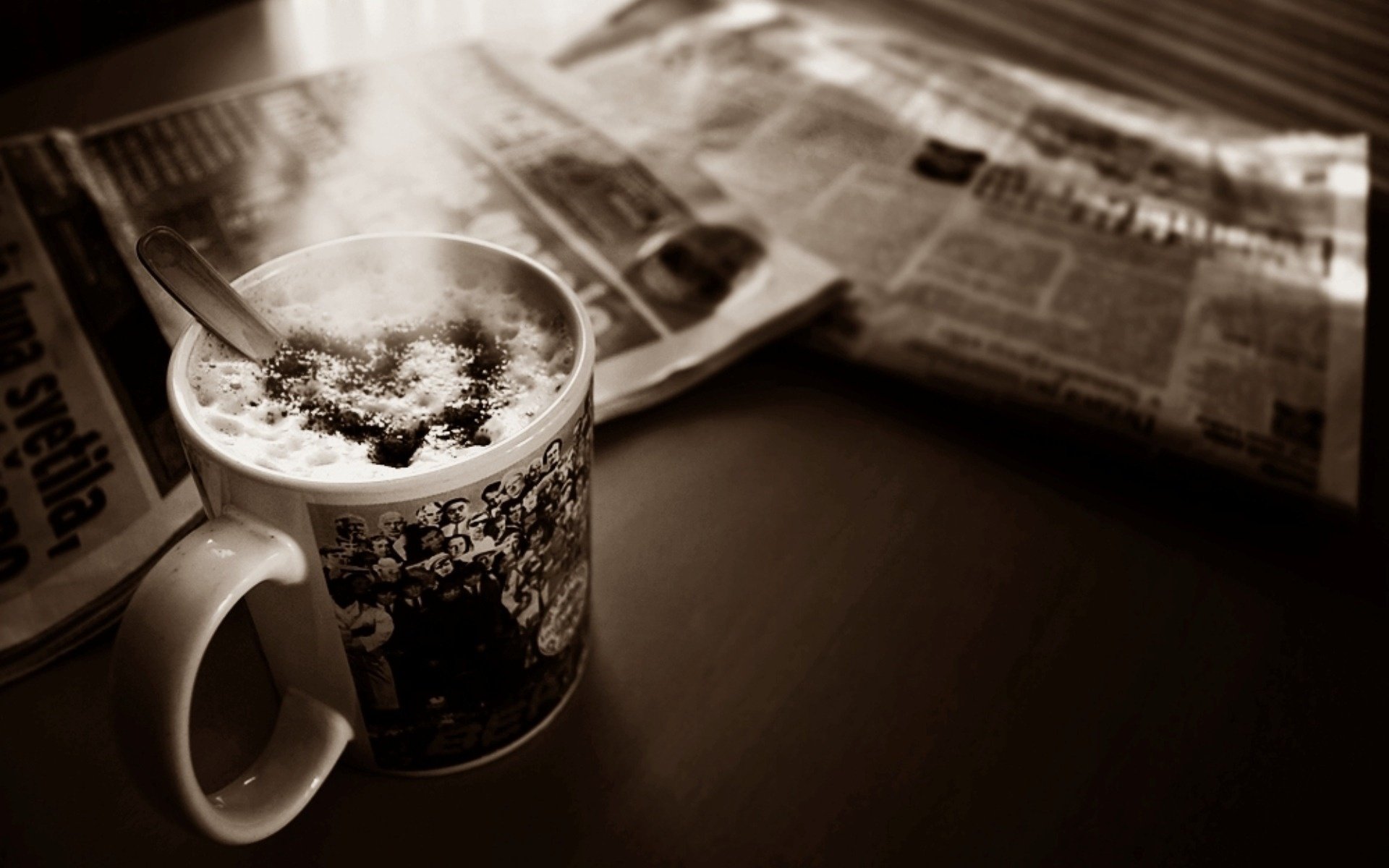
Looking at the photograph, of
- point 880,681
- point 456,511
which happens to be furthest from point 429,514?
point 880,681

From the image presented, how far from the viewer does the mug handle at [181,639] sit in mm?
251

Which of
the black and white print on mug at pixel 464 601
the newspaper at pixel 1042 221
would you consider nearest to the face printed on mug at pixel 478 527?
the black and white print on mug at pixel 464 601

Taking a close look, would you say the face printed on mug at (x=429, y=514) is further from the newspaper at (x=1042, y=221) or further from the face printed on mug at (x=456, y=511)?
the newspaper at (x=1042, y=221)

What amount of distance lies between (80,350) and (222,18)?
17.6 inches

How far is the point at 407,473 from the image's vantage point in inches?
10.5

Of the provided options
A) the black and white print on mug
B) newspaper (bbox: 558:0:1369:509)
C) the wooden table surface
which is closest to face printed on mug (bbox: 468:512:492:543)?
the black and white print on mug

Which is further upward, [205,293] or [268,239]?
[205,293]

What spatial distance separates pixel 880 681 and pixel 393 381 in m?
0.23

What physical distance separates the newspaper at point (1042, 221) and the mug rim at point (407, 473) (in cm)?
26

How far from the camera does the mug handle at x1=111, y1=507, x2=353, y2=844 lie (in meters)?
0.25

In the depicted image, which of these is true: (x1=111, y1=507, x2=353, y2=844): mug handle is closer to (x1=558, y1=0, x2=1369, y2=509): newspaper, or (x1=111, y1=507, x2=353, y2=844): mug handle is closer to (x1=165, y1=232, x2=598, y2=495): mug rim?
(x1=165, y1=232, x2=598, y2=495): mug rim

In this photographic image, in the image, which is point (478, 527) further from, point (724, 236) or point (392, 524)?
point (724, 236)

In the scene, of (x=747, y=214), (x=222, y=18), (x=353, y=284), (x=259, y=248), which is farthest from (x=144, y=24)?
(x=353, y=284)

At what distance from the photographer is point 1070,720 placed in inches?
15.5
